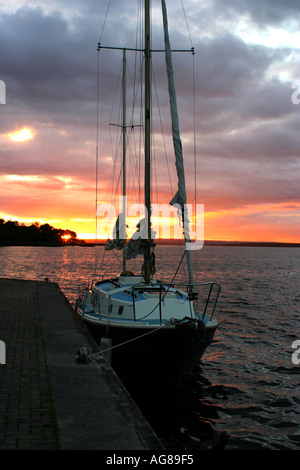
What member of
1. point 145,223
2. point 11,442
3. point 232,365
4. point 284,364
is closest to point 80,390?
point 11,442

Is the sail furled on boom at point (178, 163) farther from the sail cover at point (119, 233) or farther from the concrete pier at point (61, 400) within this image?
the sail cover at point (119, 233)

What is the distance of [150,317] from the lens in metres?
13.8

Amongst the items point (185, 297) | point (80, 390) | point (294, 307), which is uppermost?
point (185, 297)

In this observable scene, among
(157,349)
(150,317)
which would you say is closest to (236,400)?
(157,349)

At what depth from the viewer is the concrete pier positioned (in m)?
6.39

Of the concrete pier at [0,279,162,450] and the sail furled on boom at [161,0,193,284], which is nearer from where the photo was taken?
the concrete pier at [0,279,162,450]

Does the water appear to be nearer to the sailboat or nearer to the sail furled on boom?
the sailboat

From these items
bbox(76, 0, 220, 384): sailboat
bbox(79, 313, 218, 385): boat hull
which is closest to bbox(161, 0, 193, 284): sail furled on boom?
bbox(76, 0, 220, 384): sailboat

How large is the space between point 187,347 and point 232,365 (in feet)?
20.0

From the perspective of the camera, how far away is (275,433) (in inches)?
453

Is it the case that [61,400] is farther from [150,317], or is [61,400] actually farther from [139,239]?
[139,239]

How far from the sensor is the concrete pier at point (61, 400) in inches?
251

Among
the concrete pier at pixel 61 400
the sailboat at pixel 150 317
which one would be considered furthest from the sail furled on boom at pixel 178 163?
the concrete pier at pixel 61 400
